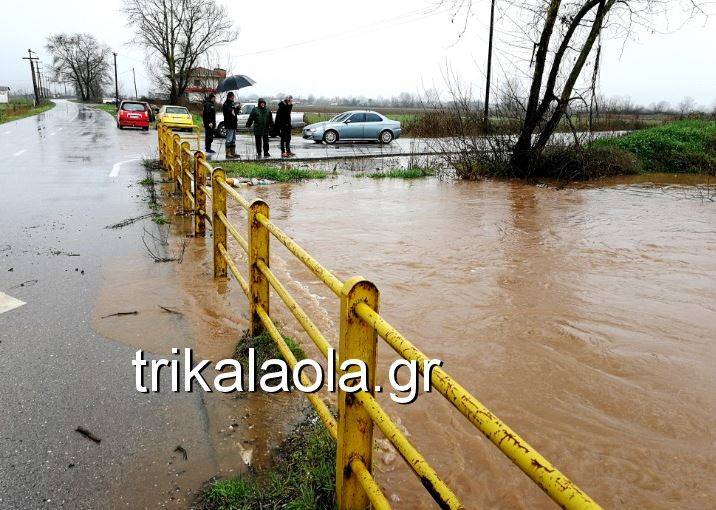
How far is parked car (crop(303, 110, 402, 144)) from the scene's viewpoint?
78.1ft

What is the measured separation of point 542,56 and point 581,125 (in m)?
2.39

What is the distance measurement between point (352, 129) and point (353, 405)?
22.7 m

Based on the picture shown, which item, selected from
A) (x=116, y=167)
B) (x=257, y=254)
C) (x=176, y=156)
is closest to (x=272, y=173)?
(x=176, y=156)

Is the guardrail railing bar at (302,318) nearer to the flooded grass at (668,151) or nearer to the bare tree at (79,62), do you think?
the flooded grass at (668,151)

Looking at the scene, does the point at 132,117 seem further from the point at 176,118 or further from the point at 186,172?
the point at 186,172

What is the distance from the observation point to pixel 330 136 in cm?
2394

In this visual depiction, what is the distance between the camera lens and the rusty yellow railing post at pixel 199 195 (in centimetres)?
669

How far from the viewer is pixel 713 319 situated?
5145mm

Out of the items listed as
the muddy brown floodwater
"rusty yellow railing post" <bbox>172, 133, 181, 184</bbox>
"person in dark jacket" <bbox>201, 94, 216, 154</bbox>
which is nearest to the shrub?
the muddy brown floodwater

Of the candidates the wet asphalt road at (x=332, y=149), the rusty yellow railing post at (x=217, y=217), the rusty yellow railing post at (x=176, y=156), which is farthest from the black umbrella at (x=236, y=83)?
the rusty yellow railing post at (x=217, y=217)

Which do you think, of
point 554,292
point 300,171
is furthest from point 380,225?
point 300,171

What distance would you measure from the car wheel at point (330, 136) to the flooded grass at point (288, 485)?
21.9 metres

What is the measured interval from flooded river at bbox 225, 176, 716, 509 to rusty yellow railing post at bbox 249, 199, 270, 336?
2.36 feet

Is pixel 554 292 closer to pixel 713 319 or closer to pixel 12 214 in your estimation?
pixel 713 319
